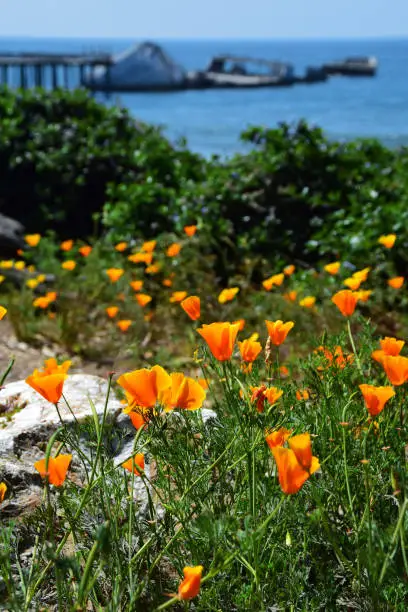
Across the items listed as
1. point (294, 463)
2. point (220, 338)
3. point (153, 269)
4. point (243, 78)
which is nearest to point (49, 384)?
point (220, 338)

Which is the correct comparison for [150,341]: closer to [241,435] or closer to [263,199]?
[263,199]

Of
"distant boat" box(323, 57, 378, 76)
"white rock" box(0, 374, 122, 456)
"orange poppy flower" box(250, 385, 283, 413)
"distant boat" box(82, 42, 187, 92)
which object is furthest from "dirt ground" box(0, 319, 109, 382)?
"distant boat" box(323, 57, 378, 76)

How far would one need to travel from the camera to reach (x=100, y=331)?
226 inches

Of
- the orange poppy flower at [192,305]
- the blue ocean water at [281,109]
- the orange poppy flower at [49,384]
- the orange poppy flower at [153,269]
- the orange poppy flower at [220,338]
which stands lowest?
the blue ocean water at [281,109]

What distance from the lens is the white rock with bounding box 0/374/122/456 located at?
2.55m

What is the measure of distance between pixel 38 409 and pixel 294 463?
1440mm

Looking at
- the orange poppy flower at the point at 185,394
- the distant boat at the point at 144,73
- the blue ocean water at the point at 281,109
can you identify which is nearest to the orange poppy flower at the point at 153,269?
the orange poppy flower at the point at 185,394

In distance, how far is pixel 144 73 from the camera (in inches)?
3063

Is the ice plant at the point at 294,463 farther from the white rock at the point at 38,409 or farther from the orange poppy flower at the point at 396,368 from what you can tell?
the white rock at the point at 38,409

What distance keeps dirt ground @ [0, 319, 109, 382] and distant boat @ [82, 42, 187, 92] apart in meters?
73.2

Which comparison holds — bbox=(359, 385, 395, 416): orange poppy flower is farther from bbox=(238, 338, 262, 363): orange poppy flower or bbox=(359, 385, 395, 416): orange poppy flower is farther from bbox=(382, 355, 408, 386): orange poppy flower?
bbox=(238, 338, 262, 363): orange poppy flower

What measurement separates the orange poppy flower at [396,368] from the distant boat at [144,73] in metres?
76.8

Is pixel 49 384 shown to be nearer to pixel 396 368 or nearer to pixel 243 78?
pixel 396 368

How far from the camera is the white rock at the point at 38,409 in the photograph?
2.55m
